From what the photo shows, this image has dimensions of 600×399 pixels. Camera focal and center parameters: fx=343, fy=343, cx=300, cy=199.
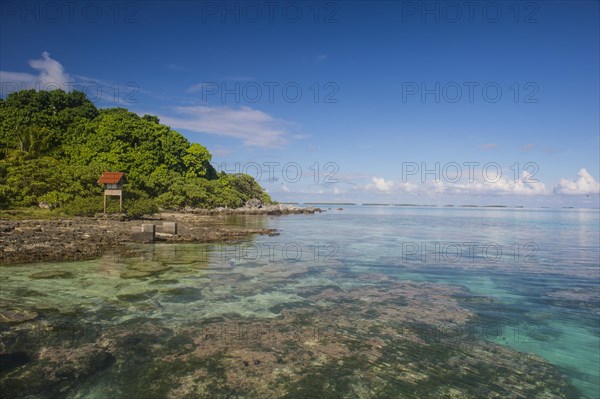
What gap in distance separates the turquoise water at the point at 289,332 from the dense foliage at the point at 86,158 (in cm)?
2599

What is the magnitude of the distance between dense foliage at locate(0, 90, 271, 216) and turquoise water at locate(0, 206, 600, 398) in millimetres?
25990

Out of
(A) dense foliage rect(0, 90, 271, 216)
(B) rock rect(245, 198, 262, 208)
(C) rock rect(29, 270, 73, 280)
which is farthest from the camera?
(B) rock rect(245, 198, 262, 208)

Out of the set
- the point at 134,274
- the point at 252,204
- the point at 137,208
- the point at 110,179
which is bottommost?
the point at 134,274

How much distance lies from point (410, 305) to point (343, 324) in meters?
3.51

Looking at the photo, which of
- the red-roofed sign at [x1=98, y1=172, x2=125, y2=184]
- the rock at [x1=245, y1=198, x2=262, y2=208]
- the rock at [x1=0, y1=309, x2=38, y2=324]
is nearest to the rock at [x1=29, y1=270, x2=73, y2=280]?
the rock at [x1=0, y1=309, x2=38, y2=324]

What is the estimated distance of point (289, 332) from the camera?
924 centimetres

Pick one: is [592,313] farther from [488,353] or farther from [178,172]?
[178,172]

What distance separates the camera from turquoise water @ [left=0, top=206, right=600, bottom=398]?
6656mm

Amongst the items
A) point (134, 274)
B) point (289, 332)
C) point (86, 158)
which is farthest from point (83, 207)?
point (289, 332)

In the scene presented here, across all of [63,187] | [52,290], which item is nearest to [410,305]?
[52,290]

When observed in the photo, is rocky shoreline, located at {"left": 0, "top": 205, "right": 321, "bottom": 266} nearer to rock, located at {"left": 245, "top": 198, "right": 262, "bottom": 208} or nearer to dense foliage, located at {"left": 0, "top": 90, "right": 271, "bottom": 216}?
dense foliage, located at {"left": 0, "top": 90, "right": 271, "bottom": 216}

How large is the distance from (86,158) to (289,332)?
53896mm

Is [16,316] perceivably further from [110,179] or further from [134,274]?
[110,179]

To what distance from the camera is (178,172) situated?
61656mm
